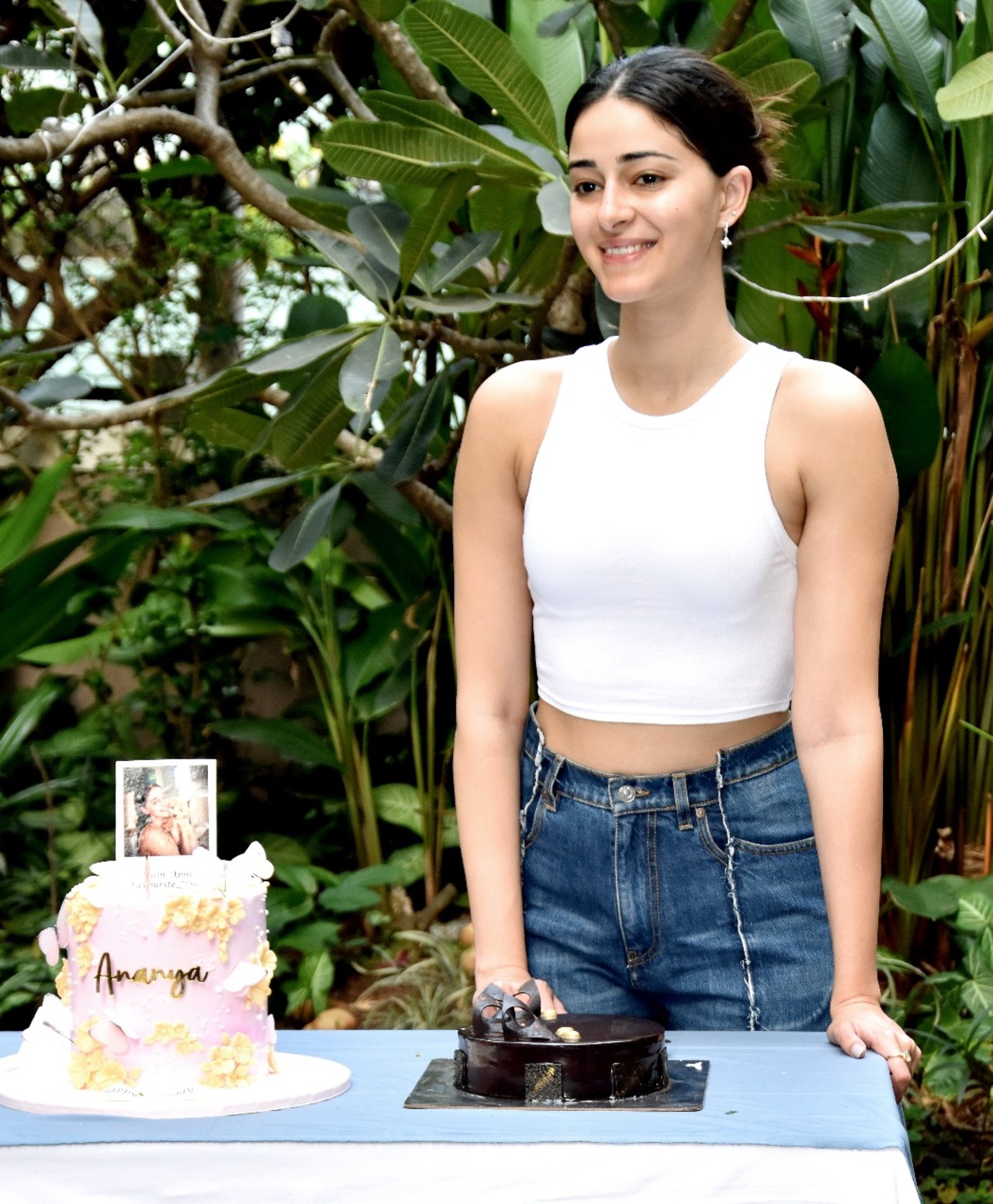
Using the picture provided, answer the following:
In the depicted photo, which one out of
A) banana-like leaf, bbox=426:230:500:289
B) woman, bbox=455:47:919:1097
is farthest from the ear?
banana-like leaf, bbox=426:230:500:289

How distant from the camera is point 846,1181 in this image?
0.85 meters

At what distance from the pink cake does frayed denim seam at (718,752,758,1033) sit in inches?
16.5

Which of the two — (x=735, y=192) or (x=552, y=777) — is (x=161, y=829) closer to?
(x=552, y=777)

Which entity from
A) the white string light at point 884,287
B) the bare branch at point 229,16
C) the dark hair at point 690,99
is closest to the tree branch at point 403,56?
the bare branch at point 229,16

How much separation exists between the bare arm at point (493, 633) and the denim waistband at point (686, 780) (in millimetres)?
75

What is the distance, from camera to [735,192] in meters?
1.31

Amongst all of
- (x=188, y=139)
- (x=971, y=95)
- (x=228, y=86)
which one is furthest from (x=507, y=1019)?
(x=228, y=86)

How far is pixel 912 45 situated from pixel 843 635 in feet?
4.96

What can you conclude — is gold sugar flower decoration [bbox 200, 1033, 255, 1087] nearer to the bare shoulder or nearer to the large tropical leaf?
the bare shoulder

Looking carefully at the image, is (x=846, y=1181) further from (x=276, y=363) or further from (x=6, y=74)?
(x=6, y=74)

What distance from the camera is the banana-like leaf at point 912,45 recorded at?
7.72ft

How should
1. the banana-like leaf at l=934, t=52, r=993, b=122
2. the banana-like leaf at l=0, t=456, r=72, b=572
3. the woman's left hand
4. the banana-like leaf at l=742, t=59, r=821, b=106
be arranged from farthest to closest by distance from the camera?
the banana-like leaf at l=0, t=456, r=72, b=572, the banana-like leaf at l=742, t=59, r=821, b=106, the banana-like leaf at l=934, t=52, r=993, b=122, the woman's left hand

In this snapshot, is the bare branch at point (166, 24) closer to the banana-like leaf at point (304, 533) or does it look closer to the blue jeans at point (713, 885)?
the banana-like leaf at point (304, 533)

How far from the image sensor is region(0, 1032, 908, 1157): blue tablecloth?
0.88 meters
